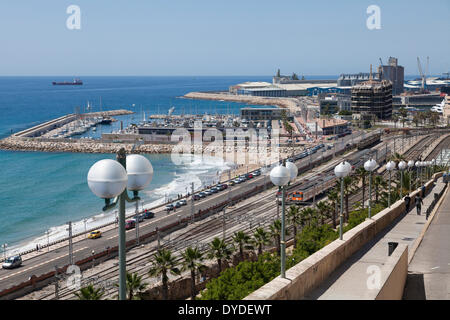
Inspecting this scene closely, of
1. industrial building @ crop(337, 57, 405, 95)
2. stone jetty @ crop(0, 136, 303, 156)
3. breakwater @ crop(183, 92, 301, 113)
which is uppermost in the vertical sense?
industrial building @ crop(337, 57, 405, 95)

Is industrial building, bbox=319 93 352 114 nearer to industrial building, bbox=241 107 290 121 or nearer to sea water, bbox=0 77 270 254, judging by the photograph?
industrial building, bbox=241 107 290 121

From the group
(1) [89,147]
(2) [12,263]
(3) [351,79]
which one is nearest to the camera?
(2) [12,263]

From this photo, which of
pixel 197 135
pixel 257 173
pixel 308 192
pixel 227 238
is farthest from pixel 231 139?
pixel 227 238

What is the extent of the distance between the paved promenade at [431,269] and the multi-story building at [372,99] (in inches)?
3382

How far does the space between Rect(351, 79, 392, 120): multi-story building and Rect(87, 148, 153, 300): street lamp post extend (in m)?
96.5

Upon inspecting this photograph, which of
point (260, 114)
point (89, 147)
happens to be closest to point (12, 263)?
point (89, 147)

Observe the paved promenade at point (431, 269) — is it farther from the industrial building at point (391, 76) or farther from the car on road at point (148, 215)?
the industrial building at point (391, 76)

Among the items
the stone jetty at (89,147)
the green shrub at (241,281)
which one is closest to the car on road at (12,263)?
the green shrub at (241,281)

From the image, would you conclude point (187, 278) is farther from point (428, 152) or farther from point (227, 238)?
point (428, 152)

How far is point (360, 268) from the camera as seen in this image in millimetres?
8234

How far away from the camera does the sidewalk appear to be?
267 inches

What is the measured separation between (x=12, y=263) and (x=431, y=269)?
2274 cm

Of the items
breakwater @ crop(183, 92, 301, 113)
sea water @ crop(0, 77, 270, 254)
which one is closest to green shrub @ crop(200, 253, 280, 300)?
sea water @ crop(0, 77, 270, 254)

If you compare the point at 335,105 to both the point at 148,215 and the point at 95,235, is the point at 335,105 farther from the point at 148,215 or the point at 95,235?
the point at 95,235
